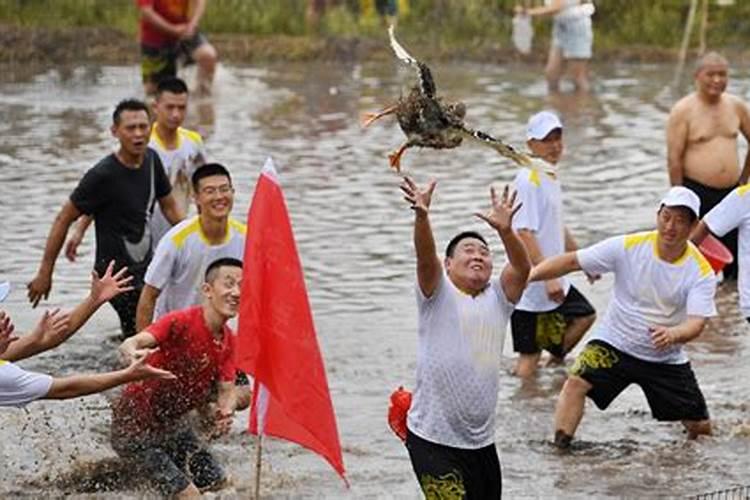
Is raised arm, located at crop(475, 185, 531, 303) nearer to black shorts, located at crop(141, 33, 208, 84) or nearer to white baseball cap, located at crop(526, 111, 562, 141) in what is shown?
white baseball cap, located at crop(526, 111, 562, 141)

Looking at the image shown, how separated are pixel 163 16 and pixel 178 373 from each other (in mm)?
12908

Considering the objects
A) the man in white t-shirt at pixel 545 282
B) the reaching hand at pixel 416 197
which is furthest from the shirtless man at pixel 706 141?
the reaching hand at pixel 416 197

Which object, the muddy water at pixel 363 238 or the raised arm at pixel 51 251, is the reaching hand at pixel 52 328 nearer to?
the muddy water at pixel 363 238

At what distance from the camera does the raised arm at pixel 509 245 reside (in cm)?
874

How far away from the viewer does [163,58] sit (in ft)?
72.7

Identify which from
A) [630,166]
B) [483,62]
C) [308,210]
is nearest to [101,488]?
[308,210]

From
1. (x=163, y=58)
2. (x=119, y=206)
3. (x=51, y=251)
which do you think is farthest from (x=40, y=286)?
(x=163, y=58)

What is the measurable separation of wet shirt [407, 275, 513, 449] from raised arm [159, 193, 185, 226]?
387 centimetres

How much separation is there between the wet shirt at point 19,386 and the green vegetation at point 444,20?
18.9 meters

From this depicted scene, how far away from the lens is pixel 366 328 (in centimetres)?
1366

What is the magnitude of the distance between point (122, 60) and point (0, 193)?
9.12 meters

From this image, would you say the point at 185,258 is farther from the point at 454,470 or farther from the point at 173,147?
the point at 454,470

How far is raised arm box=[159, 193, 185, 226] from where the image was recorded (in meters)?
12.6

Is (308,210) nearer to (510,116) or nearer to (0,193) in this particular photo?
(0,193)
